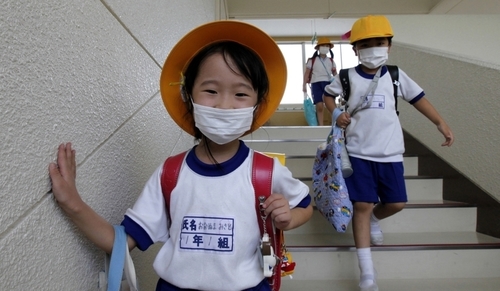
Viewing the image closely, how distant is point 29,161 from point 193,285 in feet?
1.47

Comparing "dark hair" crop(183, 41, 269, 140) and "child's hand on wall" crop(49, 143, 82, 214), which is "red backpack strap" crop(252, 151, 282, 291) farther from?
"child's hand on wall" crop(49, 143, 82, 214)

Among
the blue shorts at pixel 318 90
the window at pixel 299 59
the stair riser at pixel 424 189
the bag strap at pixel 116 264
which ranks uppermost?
the window at pixel 299 59

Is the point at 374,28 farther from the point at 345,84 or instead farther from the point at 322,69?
the point at 322,69

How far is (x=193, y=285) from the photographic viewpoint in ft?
2.72

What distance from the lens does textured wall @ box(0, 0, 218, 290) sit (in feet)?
1.69

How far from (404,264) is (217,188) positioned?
1.53 meters

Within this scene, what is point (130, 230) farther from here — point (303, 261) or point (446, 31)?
point (446, 31)

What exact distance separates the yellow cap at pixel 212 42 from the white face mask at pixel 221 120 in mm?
99

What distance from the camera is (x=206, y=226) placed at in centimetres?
85

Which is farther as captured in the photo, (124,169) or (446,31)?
(446,31)

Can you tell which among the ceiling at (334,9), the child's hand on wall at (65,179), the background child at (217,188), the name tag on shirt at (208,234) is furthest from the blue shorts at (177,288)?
the ceiling at (334,9)


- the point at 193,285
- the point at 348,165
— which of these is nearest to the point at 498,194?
the point at 348,165

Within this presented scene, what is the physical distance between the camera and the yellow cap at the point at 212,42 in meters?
0.95

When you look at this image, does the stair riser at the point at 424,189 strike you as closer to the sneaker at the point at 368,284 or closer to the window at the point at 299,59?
the sneaker at the point at 368,284
